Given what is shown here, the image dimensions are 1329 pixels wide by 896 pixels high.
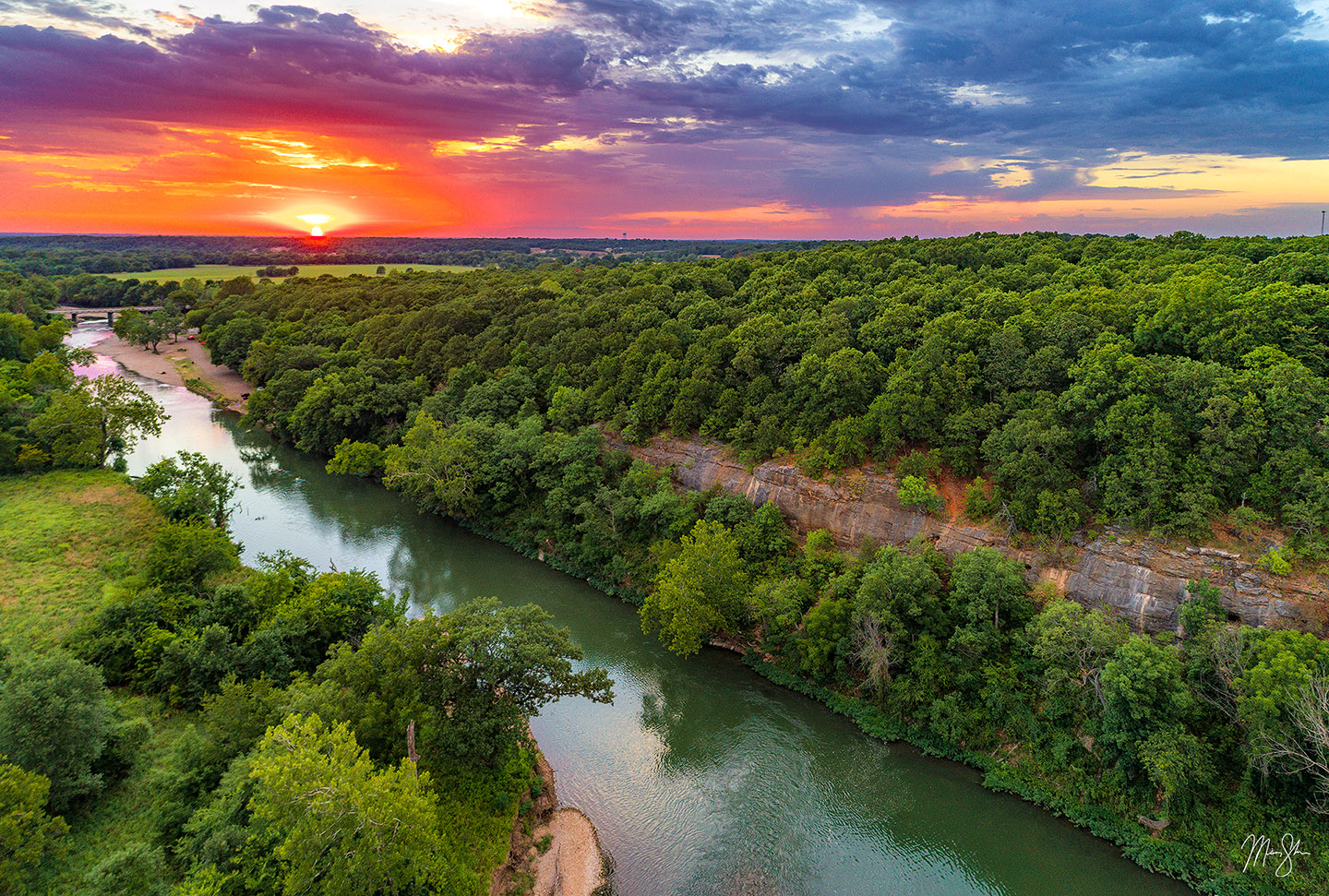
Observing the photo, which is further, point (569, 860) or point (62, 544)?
point (62, 544)

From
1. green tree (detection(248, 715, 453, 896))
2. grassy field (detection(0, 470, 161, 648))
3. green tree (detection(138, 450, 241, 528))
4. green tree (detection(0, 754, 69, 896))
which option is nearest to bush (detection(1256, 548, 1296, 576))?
green tree (detection(248, 715, 453, 896))

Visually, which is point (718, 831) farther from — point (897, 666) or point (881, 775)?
point (897, 666)

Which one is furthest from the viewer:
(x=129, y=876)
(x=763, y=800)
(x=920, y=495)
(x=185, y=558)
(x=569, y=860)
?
(x=920, y=495)

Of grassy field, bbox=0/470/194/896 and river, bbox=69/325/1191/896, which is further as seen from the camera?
river, bbox=69/325/1191/896

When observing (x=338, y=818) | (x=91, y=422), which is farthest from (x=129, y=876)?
(x=91, y=422)

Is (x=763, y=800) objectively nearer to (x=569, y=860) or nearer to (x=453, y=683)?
(x=569, y=860)

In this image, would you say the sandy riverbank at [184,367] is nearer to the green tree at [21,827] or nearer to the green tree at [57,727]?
the green tree at [57,727]

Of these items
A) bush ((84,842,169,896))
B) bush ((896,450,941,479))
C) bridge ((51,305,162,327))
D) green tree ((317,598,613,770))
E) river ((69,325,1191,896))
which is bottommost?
river ((69,325,1191,896))

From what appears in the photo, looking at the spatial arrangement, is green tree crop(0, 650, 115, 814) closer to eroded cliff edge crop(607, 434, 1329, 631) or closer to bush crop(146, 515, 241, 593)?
bush crop(146, 515, 241, 593)
